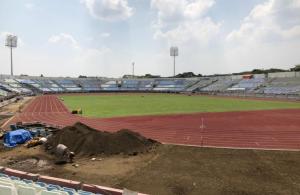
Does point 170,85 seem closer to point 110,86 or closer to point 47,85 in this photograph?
point 110,86

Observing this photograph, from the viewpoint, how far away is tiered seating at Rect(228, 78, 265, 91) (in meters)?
85.7

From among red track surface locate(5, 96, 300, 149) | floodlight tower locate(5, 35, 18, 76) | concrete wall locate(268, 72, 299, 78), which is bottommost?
red track surface locate(5, 96, 300, 149)

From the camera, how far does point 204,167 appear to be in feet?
47.3

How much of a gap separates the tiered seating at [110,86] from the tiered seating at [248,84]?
1791 inches

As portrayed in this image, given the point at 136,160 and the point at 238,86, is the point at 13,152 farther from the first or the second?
the point at 238,86

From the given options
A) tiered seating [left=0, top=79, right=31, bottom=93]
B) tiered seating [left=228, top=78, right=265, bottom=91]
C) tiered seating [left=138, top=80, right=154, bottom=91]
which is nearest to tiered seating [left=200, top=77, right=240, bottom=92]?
tiered seating [left=228, top=78, right=265, bottom=91]

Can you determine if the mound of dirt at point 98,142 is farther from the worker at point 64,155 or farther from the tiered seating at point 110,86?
the tiered seating at point 110,86

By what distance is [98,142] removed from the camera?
695 inches

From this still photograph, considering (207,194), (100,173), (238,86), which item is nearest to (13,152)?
(100,173)

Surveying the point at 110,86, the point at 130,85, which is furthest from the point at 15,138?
the point at 130,85

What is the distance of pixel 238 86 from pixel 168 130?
7145 centimetres

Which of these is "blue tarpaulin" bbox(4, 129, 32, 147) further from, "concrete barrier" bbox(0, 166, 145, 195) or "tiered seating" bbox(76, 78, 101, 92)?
"tiered seating" bbox(76, 78, 101, 92)

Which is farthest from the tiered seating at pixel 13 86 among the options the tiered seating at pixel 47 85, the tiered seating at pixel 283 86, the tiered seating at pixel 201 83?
the tiered seating at pixel 283 86

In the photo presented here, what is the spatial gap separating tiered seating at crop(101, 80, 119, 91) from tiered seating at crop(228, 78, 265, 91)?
4548 cm
